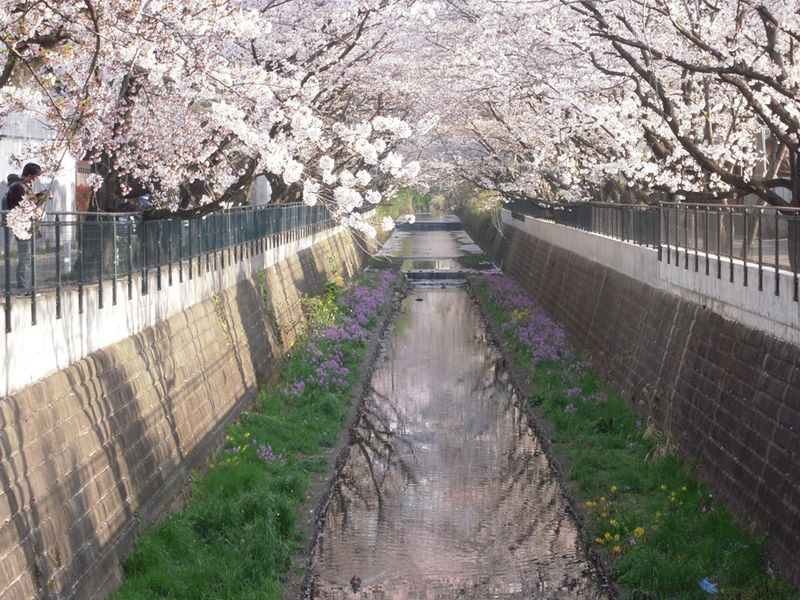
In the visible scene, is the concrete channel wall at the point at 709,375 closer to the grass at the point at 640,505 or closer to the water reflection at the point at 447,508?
the grass at the point at 640,505

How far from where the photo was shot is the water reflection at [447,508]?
45.5 feet

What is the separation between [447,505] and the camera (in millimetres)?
17156

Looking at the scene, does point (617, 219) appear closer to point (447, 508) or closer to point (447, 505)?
point (447, 505)

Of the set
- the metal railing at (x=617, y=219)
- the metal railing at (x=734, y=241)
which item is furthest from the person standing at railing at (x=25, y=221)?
the metal railing at (x=617, y=219)

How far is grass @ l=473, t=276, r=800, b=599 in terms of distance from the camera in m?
12.4

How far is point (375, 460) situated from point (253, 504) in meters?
5.40

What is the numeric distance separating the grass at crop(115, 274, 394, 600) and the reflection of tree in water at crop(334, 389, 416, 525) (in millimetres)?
473

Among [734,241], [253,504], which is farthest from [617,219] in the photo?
[253,504]

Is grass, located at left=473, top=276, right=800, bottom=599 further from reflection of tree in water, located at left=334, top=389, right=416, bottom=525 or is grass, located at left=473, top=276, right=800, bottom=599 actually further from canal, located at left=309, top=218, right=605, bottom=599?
reflection of tree in water, located at left=334, top=389, right=416, bottom=525

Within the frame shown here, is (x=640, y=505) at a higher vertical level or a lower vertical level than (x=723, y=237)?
lower

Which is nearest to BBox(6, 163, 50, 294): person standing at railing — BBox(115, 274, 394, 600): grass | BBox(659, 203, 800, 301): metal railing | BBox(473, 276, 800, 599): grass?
Result: BBox(115, 274, 394, 600): grass

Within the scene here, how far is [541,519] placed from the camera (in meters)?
16.3

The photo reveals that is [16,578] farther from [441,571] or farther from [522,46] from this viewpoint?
[522,46]

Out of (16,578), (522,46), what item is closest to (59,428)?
(16,578)
